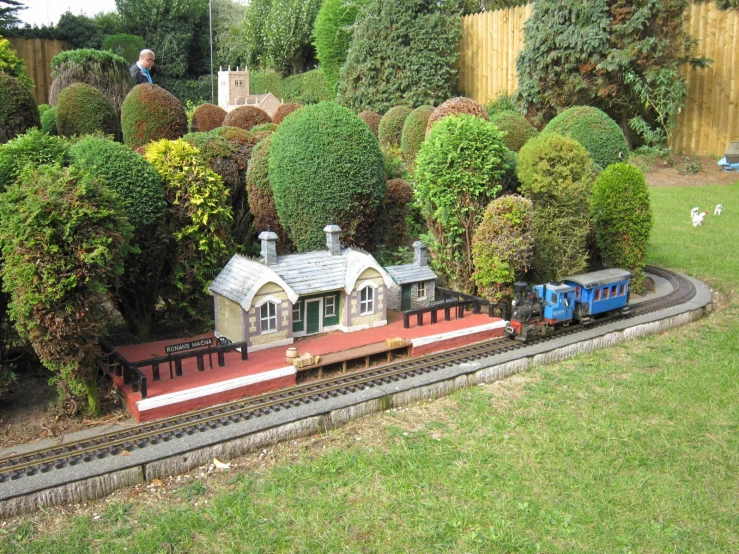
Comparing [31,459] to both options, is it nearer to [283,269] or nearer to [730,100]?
[283,269]

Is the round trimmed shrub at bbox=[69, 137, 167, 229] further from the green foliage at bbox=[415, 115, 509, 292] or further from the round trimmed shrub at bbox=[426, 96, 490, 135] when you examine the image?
the round trimmed shrub at bbox=[426, 96, 490, 135]

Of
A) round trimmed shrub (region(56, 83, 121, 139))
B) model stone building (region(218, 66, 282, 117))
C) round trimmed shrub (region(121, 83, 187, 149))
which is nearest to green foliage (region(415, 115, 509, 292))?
round trimmed shrub (region(121, 83, 187, 149))

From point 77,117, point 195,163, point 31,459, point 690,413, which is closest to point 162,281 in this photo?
point 195,163

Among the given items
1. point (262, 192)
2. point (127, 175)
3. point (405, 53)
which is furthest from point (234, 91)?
point (127, 175)

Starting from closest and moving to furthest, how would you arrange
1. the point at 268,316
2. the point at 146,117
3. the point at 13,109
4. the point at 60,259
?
1. the point at 60,259
2. the point at 268,316
3. the point at 13,109
4. the point at 146,117

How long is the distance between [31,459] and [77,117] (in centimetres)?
1094

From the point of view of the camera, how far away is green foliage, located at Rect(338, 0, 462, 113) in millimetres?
31109

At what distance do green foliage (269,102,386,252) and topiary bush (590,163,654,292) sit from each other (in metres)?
5.62

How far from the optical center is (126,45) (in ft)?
138

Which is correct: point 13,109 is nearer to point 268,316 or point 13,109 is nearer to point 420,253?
point 268,316

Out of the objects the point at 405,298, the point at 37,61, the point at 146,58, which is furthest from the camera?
the point at 37,61

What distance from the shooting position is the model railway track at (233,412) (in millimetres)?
8258

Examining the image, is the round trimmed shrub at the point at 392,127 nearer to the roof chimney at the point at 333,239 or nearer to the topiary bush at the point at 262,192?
the topiary bush at the point at 262,192

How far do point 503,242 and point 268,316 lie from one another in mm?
4887
